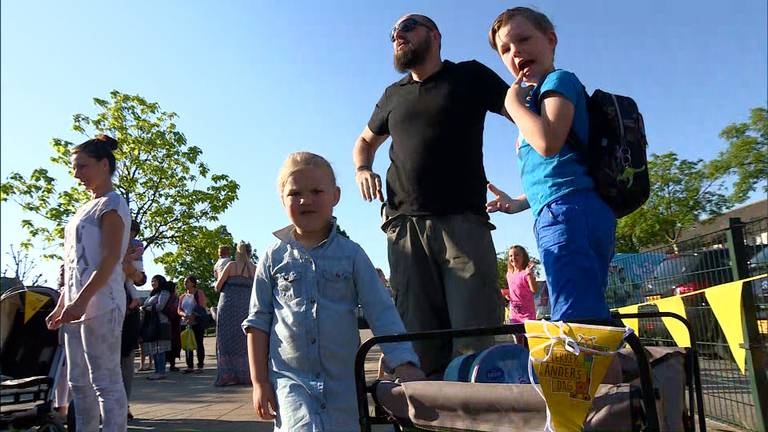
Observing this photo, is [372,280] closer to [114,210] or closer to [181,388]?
[114,210]

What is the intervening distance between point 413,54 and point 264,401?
1.95 metres

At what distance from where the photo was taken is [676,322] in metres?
4.02

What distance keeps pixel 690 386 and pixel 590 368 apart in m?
0.45

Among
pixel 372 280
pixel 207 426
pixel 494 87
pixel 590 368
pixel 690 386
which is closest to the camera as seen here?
pixel 590 368

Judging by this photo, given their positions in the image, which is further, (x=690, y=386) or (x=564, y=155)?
(x=564, y=155)

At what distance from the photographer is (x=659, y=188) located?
121 feet

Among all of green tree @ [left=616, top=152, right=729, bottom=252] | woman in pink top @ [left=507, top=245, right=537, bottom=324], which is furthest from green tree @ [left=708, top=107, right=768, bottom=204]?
woman in pink top @ [left=507, top=245, right=537, bottom=324]

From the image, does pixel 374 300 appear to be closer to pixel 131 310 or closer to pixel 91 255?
pixel 91 255

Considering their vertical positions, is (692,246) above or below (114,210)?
below

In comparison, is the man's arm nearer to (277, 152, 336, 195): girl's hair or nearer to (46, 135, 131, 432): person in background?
(277, 152, 336, 195): girl's hair

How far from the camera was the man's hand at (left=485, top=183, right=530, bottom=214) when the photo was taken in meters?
2.93

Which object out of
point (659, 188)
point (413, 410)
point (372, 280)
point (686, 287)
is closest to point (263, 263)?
point (372, 280)

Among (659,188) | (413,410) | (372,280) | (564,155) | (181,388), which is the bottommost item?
(181,388)

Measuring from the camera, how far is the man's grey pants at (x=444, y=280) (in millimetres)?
2873
